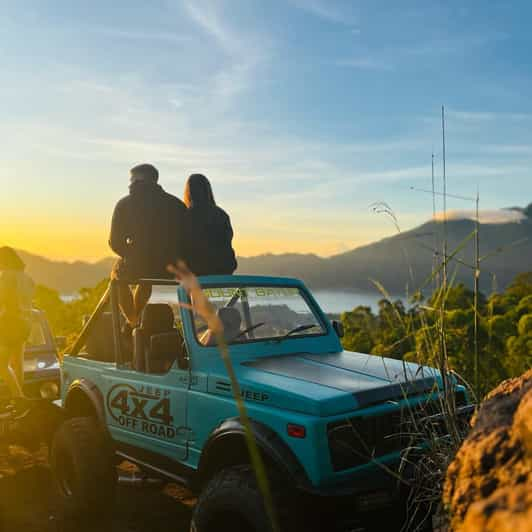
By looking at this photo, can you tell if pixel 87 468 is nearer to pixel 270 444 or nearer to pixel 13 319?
pixel 270 444

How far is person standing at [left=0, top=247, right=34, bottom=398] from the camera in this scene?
7379 millimetres

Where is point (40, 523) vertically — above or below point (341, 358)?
below

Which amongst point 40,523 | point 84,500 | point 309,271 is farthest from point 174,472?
point 309,271

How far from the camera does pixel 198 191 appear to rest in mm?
6117

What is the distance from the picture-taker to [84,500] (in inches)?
198

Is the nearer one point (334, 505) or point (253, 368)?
point (334, 505)

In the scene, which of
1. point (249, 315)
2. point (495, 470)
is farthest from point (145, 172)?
point (495, 470)

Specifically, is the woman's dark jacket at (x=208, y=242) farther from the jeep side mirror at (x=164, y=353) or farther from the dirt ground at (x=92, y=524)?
the dirt ground at (x=92, y=524)

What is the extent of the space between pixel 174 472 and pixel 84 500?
117 cm

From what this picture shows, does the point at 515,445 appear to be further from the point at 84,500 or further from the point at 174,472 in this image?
the point at 84,500

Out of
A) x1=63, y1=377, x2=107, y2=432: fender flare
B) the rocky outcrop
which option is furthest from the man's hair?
the rocky outcrop

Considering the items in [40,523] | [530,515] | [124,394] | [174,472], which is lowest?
[40,523]

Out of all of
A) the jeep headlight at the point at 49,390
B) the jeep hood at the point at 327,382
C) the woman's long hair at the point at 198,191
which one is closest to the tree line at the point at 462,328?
the jeep headlight at the point at 49,390

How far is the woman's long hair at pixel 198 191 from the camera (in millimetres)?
6105
